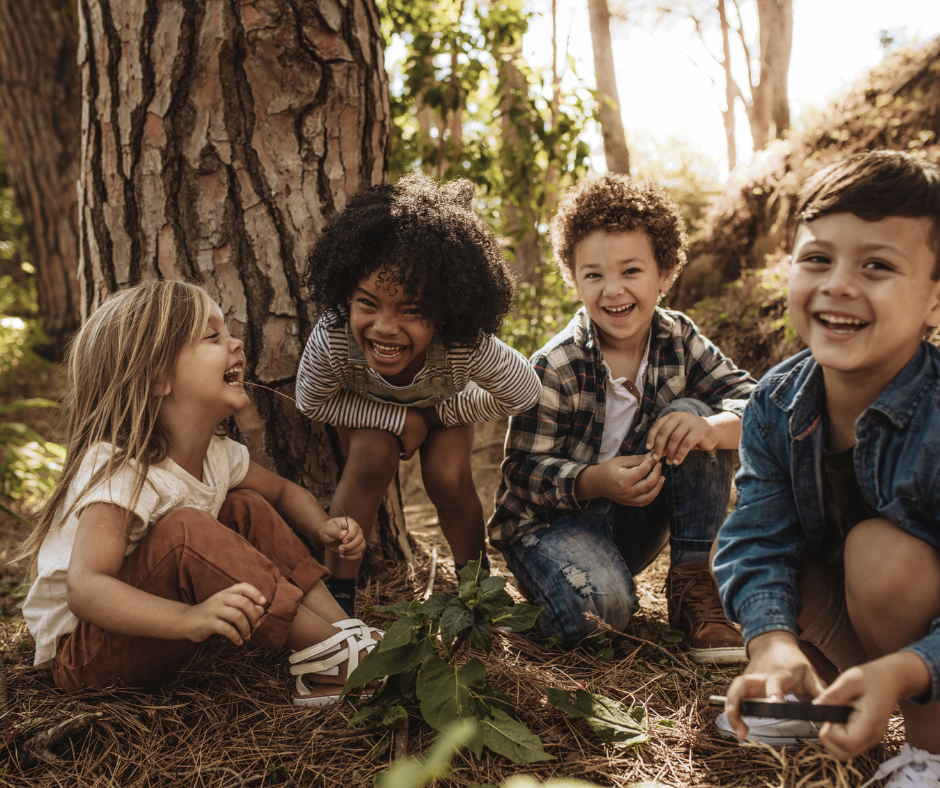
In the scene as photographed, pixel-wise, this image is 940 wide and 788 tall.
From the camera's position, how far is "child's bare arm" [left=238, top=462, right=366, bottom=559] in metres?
1.89

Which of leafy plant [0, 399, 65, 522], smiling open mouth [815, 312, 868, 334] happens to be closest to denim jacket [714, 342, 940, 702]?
smiling open mouth [815, 312, 868, 334]

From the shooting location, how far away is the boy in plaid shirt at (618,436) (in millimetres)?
2002

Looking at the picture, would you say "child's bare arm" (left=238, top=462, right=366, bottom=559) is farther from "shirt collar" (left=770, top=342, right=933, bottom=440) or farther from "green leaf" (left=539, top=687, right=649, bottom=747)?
"shirt collar" (left=770, top=342, right=933, bottom=440)

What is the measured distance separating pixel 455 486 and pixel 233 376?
0.75 metres

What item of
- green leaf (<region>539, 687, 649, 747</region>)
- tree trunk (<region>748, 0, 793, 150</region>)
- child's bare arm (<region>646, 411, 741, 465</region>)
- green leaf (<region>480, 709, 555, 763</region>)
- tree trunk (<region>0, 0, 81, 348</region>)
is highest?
tree trunk (<region>748, 0, 793, 150</region>)

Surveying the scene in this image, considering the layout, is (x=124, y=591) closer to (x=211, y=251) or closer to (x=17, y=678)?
(x=17, y=678)

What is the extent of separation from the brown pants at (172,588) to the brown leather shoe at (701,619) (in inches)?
43.8

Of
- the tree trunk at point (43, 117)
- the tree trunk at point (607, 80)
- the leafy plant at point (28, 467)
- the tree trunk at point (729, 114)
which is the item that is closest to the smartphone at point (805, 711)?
the leafy plant at point (28, 467)

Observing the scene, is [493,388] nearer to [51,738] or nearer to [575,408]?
[575,408]

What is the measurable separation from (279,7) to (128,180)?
75 cm

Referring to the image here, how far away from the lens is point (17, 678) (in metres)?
1.76

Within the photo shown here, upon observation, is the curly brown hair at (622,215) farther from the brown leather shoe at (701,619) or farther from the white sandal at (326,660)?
the white sandal at (326,660)

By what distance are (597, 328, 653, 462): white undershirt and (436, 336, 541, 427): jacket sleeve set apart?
0.88 ft

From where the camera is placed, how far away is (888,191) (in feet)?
3.88
